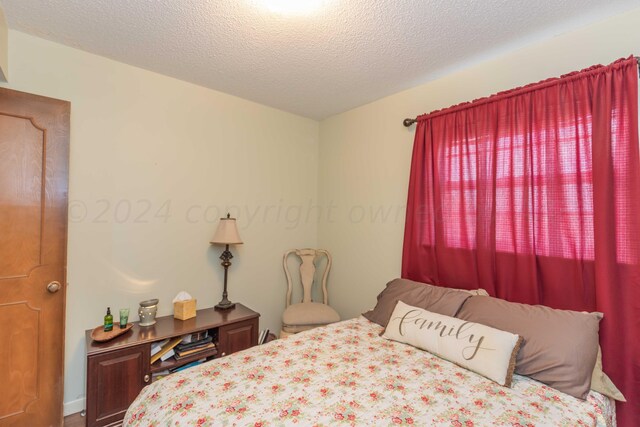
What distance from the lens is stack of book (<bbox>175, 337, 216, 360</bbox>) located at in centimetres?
208

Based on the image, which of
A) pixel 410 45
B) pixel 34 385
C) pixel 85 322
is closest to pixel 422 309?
pixel 410 45

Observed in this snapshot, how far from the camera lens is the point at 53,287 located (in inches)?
74.6

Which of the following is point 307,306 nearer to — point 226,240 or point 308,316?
point 308,316

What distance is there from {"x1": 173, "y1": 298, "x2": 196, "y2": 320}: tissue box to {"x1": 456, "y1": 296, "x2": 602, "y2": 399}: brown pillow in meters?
2.08

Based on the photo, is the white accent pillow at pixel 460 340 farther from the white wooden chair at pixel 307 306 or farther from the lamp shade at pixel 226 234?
the lamp shade at pixel 226 234

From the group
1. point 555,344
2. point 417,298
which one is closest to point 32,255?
point 417,298

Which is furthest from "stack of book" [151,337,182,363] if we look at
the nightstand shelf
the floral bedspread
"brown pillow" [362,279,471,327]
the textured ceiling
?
the textured ceiling

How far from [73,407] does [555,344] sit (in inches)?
118

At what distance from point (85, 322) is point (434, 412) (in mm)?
2318

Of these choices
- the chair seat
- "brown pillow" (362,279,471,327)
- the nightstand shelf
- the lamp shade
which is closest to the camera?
"brown pillow" (362,279,471,327)

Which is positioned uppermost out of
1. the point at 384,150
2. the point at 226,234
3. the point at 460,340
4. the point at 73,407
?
the point at 384,150

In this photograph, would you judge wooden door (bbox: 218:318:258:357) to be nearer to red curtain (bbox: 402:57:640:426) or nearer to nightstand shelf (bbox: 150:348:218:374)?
nightstand shelf (bbox: 150:348:218:374)

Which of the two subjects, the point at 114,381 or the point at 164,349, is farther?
the point at 164,349

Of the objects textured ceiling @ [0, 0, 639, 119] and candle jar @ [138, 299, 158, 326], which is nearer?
textured ceiling @ [0, 0, 639, 119]
